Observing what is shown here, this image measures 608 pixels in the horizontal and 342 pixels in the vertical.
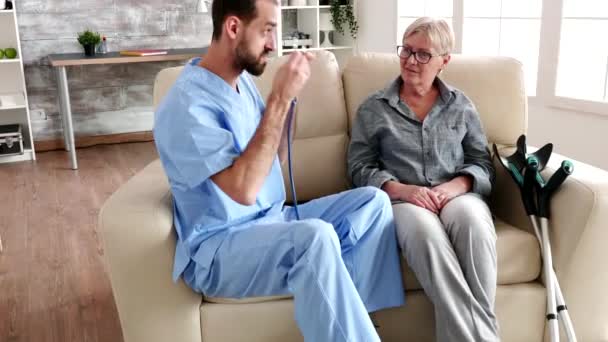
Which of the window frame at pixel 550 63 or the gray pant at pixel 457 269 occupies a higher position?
the window frame at pixel 550 63

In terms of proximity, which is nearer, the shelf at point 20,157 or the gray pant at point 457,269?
the gray pant at point 457,269

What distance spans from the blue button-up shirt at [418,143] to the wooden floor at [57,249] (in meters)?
1.03

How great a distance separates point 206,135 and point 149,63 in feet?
12.3

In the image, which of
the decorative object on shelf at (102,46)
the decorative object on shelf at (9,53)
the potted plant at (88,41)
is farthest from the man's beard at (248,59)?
the decorative object on shelf at (9,53)

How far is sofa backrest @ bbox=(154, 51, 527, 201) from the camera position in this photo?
2211mm

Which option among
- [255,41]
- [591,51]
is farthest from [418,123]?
[591,51]

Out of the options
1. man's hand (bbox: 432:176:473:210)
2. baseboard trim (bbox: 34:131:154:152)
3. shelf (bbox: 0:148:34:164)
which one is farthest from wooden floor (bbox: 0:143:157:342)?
man's hand (bbox: 432:176:473:210)

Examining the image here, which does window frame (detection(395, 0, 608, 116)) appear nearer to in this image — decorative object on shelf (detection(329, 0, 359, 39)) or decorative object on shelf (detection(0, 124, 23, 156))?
decorative object on shelf (detection(329, 0, 359, 39))

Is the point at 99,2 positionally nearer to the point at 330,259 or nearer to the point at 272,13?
the point at 272,13

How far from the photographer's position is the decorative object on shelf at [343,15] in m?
5.17

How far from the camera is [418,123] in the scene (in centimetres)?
202

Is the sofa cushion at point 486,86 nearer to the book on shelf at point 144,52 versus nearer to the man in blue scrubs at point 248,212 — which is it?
the man in blue scrubs at point 248,212

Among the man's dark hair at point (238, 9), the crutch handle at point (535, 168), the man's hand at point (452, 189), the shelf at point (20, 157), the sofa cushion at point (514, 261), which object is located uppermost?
the man's dark hair at point (238, 9)

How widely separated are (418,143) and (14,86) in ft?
12.1
